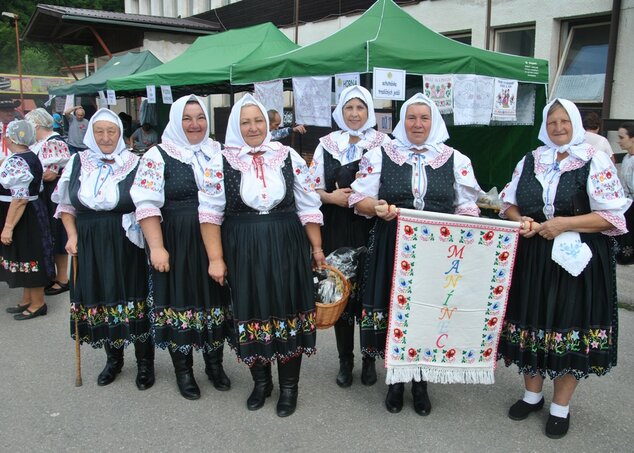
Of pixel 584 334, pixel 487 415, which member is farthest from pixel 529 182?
pixel 487 415

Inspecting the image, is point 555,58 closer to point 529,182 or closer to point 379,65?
point 379,65

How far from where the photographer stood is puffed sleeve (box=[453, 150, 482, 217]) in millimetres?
3066

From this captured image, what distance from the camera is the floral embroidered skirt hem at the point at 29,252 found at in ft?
16.3

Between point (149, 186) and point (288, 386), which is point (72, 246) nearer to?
point (149, 186)

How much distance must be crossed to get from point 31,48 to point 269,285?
4549cm

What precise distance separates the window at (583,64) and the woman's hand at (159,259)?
752 cm

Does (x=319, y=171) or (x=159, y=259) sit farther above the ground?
(x=319, y=171)

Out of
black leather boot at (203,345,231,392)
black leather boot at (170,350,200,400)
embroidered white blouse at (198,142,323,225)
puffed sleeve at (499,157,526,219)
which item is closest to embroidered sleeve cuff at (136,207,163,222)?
embroidered white blouse at (198,142,323,225)

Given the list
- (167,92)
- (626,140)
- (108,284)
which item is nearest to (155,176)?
(108,284)

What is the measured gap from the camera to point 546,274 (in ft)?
9.44

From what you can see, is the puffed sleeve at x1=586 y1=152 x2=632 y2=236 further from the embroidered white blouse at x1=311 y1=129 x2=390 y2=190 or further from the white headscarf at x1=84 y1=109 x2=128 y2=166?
the white headscarf at x1=84 y1=109 x2=128 y2=166

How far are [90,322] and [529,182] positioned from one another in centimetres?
278

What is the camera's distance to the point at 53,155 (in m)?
5.34

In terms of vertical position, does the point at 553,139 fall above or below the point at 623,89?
below
